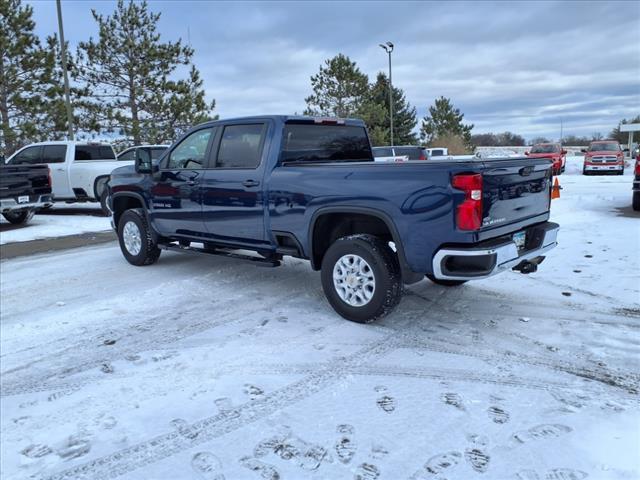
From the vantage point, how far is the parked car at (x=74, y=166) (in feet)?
44.3

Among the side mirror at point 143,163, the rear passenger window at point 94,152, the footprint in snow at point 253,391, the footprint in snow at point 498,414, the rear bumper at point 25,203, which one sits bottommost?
the footprint in snow at point 498,414

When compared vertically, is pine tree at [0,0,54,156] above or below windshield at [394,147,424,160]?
above

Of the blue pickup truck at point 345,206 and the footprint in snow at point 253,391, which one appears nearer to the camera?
the footprint in snow at point 253,391

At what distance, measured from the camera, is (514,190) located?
436cm

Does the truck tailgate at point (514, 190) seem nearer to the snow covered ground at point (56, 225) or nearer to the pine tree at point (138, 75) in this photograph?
the snow covered ground at point (56, 225)

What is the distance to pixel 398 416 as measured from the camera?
3133 millimetres

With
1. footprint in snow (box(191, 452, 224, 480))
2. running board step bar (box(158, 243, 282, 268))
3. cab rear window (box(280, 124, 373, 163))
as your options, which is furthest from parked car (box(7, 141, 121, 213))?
footprint in snow (box(191, 452, 224, 480))

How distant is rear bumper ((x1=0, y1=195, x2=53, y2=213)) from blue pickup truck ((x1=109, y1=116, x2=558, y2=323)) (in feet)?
19.0

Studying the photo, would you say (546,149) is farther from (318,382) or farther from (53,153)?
(318,382)

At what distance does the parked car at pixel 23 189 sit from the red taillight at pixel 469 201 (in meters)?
10.2

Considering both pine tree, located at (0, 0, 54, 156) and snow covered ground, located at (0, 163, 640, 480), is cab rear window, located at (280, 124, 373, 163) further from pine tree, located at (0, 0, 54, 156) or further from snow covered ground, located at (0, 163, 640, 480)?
pine tree, located at (0, 0, 54, 156)

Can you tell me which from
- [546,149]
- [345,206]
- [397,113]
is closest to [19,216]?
[345,206]

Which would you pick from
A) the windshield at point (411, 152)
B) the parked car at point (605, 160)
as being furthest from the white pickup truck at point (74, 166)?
the parked car at point (605, 160)

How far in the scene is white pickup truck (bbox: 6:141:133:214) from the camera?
13.5 m
